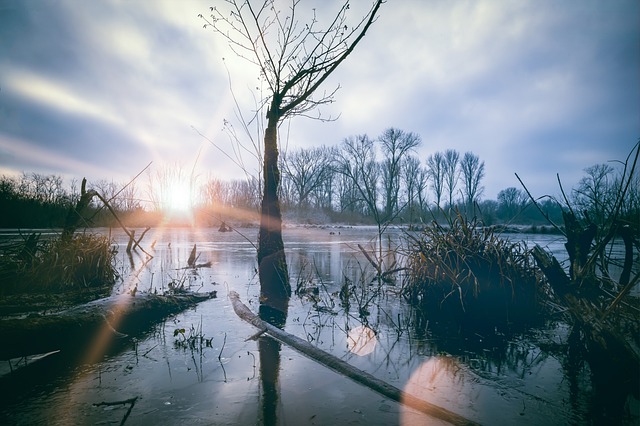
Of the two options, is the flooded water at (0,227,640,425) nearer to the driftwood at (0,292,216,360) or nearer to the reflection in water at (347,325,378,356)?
the reflection in water at (347,325,378,356)

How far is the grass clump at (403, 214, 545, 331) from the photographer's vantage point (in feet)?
13.5

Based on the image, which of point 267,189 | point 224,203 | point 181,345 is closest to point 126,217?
point 224,203

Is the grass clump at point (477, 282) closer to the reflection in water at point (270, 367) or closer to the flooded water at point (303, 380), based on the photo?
the flooded water at point (303, 380)

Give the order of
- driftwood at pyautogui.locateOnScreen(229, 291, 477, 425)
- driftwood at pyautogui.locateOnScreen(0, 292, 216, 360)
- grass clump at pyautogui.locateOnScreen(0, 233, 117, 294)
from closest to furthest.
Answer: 1. driftwood at pyautogui.locateOnScreen(229, 291, 477, 425)
2. driftwood at pyautogui.locateOnScreen(0, 292, 216, 360)
3. grass clump at pyautogui.locateOnScreen(0, 233, 117, 294)

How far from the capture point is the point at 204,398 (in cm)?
215

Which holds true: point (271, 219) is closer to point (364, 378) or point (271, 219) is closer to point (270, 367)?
point (270, 367)

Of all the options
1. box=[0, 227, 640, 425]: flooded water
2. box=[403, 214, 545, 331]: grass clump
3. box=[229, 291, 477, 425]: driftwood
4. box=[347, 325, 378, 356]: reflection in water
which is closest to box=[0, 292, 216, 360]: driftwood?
box=[0, 227, 640, 425]: flooded water

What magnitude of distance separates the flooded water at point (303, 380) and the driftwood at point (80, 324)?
0.17 metres

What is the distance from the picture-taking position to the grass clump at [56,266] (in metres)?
5.22

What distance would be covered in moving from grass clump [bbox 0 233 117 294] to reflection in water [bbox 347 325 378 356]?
465 centimetres

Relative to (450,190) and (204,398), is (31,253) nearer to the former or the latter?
(204,398)

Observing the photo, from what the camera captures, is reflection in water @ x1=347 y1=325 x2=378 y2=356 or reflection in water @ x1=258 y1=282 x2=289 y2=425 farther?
reflection in water @ x1=347 y1=325 x2=378 y2=356

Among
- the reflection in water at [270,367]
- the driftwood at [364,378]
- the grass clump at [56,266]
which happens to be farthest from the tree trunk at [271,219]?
the grass clump at [56,266]

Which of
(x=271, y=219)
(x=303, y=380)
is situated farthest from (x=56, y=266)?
(x=303, y=380)
